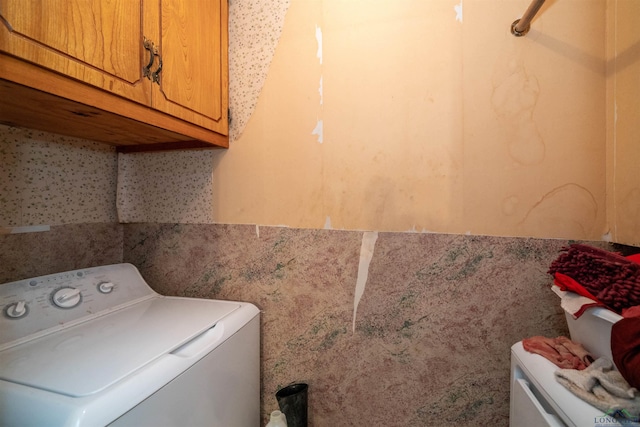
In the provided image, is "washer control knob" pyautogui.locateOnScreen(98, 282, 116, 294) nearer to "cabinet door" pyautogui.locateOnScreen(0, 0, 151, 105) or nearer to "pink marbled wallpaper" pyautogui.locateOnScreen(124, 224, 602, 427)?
"pink marbled wallpaper" pyautogui.locateOnScreen(124, 224, 602, 427)

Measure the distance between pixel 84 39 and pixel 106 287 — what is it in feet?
2.84

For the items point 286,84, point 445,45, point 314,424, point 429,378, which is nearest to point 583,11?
point 445,45

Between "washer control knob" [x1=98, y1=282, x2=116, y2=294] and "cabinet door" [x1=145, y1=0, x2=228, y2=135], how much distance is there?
0.74 meters

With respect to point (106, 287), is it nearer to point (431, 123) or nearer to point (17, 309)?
point (17, 309)

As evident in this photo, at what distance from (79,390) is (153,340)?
0.71 ft

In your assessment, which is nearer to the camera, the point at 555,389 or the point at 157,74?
the point at 555,389

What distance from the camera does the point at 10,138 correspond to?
90cm

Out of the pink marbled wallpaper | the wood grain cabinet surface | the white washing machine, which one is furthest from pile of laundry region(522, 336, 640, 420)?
the wood grain cabinet surface

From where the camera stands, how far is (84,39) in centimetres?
64

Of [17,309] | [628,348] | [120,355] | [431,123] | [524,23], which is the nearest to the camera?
[628,348]

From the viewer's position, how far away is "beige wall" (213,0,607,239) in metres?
0.87

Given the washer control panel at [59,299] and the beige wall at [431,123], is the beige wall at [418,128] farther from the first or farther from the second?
the washer control panel at [59,299]

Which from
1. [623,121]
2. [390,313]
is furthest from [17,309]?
[623,121]

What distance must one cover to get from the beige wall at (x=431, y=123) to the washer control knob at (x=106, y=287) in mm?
582
